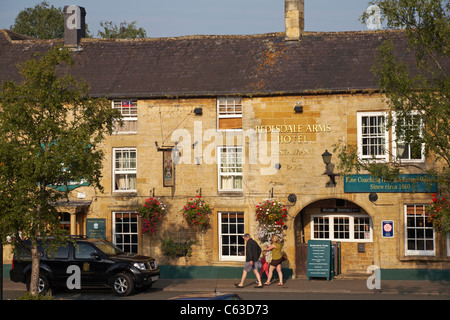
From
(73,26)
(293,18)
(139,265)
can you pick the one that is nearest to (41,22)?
(73,26)

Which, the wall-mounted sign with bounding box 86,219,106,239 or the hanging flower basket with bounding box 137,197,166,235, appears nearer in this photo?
the hanging flower basket with bounding box 137,197,166,235

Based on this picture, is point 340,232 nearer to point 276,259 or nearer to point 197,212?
point 276,259

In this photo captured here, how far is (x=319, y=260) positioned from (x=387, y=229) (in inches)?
102

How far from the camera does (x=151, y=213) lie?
26.1 meters

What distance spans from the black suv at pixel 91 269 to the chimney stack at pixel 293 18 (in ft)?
35.8

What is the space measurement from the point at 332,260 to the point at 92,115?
34.3ft

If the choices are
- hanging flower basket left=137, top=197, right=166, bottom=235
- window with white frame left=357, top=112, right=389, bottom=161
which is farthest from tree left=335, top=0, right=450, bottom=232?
hanging flower basket left=137, top=197, right=166, bottom=235

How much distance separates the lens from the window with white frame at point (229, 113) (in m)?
26.3

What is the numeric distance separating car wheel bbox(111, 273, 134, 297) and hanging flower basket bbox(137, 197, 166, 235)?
4.60 m

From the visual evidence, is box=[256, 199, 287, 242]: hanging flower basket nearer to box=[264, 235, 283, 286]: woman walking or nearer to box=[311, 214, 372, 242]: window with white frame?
box=[264, 235, 283, 286]: woman walking

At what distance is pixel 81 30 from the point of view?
30.5m

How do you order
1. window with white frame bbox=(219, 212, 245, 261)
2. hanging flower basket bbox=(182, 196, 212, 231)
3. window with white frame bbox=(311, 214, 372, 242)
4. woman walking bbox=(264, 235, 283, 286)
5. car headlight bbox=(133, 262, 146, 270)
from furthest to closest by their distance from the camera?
window with white frame bbox=(311, 214, 372, 242) < window with white frame bbox=(219, 212, 245, 261) < hanging flower basket bbox=(182, 196, 212, 231) < woman walking bbox=(264, 235, 283, 286) < car headlight bbox=(133, 262, 146, 270)

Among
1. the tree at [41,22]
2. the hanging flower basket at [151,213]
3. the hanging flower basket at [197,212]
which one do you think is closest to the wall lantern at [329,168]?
the hanging flower basket at [197,212]

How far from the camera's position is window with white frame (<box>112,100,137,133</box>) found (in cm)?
2697
